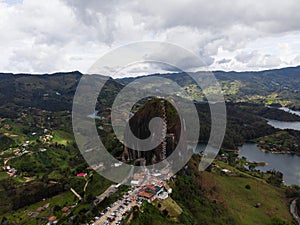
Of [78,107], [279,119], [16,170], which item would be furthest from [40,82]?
[279,119]

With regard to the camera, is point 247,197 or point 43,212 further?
point 247,197

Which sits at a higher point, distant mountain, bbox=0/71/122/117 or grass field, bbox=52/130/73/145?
distant mountain, bbox=0/71/122/117

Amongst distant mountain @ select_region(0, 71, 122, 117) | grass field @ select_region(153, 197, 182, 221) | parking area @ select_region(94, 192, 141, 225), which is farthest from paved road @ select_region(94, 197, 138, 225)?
distant mountain @ select_region(0, 71, 122, 117)

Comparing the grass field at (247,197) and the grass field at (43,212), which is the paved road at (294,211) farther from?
the grass field at (43,212)

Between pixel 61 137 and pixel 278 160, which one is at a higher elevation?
pixel 61 137

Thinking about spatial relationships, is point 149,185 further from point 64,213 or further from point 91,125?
point 91,125

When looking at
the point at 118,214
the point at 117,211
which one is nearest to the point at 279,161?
the point at 117,211

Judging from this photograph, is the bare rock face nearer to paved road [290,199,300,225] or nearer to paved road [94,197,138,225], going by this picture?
paved road [94,197,138,225]

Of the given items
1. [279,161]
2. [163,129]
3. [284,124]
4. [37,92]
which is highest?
[37,92]

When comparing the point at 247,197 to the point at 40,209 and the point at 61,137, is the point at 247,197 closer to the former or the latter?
the point at 40,209
